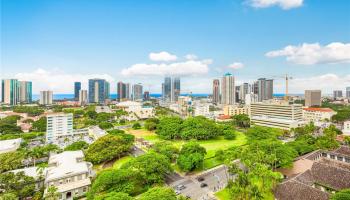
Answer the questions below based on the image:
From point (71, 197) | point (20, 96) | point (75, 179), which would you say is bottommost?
point (71, 197)

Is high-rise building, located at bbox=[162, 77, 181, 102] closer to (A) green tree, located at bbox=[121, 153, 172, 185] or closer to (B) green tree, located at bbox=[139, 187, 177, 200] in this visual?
(A) green tree, located at bbox=[121, 153, 172, 185]

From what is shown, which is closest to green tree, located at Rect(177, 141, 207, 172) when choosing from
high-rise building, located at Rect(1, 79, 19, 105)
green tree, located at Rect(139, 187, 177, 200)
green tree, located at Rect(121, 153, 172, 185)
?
green tree, located at Rect(121, 153, 172, 185)

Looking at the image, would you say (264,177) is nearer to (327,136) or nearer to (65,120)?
(327,136)

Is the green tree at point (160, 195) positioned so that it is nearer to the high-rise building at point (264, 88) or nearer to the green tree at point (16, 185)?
the green tree at point (16, 185)

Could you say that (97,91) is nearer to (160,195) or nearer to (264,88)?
(264,88)

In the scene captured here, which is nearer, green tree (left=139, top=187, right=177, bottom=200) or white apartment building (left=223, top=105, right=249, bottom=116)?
green tree (left=139, top=187, right=177, bottom=200)

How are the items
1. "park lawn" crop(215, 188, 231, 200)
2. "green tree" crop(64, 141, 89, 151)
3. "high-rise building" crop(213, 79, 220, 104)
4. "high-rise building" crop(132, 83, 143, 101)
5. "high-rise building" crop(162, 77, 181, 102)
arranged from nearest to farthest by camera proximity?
"park lawn" crop(215, 188, 231, 200), "green tree" crop(64, 141, 89, 151), "high-rise building" crop(213, 79, 220, 104), "high-rise building" crop(162, 77, 181, 102), "high-rise building" crop(132, 83, 143, 101)

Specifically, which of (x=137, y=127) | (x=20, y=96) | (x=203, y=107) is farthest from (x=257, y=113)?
(x=20, y=96)
